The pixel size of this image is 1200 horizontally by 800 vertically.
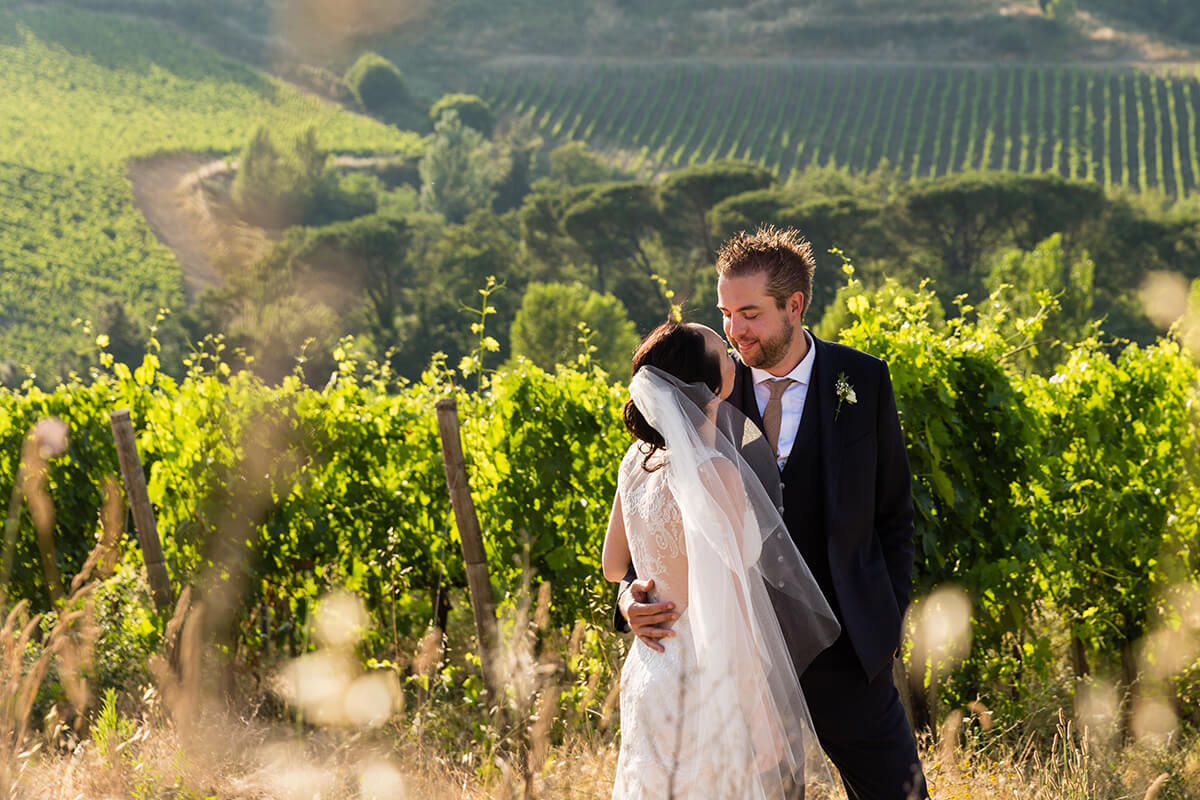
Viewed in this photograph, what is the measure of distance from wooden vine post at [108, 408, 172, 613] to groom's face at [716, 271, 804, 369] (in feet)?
8.45

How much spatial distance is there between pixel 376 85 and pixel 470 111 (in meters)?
9.77

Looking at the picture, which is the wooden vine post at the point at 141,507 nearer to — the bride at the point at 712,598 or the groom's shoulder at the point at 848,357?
the bride at the point at 712,598

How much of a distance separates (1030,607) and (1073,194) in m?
39.0

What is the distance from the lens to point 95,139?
56.5 meters

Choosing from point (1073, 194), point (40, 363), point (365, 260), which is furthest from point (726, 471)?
point (365, 260)

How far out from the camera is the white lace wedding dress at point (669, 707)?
2.06 meters

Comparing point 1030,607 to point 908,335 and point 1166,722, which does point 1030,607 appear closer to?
point 1166,722

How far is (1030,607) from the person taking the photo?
3781 mm

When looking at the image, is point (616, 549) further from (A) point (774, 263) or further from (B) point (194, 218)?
(B) point (194, 218)

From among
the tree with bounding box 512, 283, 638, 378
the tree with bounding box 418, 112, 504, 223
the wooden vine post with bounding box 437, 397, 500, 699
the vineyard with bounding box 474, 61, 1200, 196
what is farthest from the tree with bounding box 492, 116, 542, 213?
the wooden vine post with bounding box 437, 397, 500, 699

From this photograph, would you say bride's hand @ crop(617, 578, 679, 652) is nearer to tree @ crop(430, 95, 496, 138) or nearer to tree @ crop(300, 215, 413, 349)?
tree @ crop(300, 215, 413, 349)

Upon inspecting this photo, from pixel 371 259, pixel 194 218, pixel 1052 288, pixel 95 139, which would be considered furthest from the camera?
pixel 95 139

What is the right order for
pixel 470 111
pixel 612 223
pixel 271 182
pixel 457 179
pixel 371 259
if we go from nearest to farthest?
pixel 612 223, pixel 371 259, pixel 271 182, pixel 457 179, pixel 470 111

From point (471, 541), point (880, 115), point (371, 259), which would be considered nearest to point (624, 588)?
point (471, 541)
